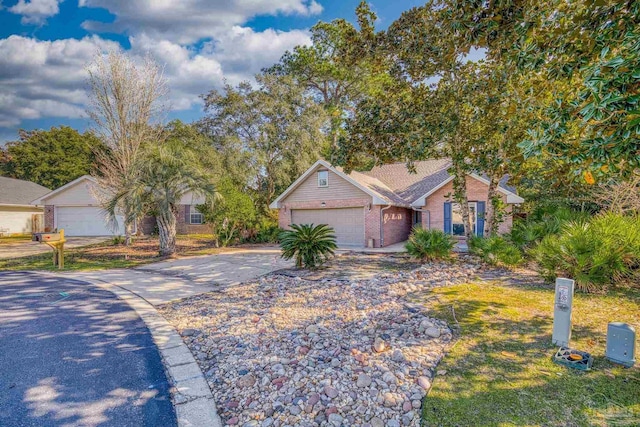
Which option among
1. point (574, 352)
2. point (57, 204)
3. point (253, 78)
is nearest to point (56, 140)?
point (57, 204)

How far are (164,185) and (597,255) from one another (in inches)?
529

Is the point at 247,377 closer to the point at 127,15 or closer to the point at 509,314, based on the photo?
the point at 509,314

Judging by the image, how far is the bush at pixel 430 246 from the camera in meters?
10.2

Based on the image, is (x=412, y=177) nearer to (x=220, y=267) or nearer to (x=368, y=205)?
(x=368, y=205)

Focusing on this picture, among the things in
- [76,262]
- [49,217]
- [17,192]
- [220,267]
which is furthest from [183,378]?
[17,192]

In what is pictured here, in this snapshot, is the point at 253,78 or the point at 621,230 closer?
the point at 621,230

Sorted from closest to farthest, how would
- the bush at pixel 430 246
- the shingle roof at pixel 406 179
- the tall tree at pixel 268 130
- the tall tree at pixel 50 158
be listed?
1. the bush at pixel 430 246
2. the shingle roof at pixel 406 179
3. the tall tree at pixel 268 130
4. the tall tree at pixel 50 158

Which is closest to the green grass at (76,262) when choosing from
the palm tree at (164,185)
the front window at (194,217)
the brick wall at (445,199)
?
the palm tree at (164,185)

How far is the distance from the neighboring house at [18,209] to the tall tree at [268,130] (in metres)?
15.7

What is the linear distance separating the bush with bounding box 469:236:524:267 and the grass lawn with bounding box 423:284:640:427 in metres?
3.63

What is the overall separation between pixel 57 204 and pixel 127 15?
1724 cm

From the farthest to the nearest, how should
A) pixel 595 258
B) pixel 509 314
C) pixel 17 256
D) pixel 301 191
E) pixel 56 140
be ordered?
pixel 56 140, pixel 301 191, pixel 17 256, pixel 595 258, pixel 509 314

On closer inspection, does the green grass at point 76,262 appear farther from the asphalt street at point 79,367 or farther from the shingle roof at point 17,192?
the shingle roof at point 17,192

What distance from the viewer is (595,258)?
5.92 m
